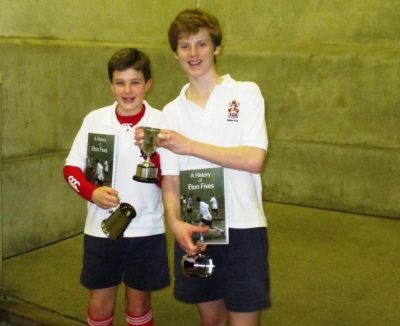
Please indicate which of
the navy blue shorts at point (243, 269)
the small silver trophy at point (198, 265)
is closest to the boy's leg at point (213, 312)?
the navy blue shorts at point (243, 269)

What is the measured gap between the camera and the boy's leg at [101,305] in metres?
2.73

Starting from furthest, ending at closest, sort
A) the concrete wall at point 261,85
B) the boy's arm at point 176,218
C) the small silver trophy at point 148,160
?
1. the concrete wall at point 261,85
2. the boy's arm at point 176,218
3. the small silver trophy at point 148,160

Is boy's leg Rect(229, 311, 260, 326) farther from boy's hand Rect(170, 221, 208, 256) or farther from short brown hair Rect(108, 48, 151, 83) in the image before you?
short brown hair Rect(108, 48, 151, 83)

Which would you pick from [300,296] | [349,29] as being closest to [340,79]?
[349,29]

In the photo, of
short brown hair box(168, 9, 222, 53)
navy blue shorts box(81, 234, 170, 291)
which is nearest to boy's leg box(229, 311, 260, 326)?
navy blue shorts box(81, 234, 170, 291)

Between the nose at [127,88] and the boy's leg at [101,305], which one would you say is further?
the boy's leg at [101,305]

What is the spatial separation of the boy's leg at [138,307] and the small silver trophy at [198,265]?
497 millimetres

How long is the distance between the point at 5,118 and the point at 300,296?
2.31 meters

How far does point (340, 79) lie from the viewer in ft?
18.4

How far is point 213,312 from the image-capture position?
2551 millimetres

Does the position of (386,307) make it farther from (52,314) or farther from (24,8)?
(24,8)

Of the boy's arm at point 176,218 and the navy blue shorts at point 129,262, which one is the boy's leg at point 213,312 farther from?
the boy's arm at point 176,218

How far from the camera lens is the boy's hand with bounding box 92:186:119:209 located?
247 centimetres

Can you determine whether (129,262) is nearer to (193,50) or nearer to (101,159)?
(101,159)
